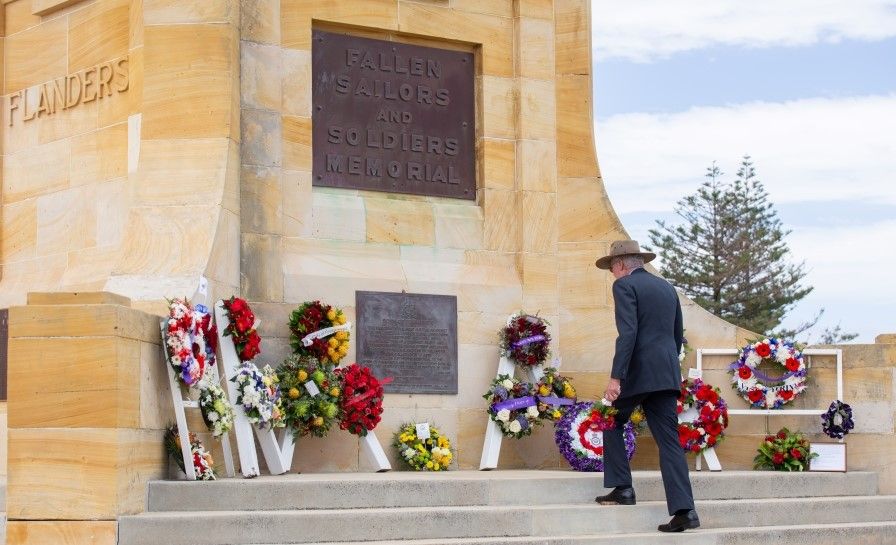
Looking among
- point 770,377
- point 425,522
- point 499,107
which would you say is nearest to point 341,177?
point 499,107

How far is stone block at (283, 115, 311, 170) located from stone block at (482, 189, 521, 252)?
64.6 inches

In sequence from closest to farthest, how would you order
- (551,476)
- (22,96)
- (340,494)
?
(340,494), (551,476), (22,96)

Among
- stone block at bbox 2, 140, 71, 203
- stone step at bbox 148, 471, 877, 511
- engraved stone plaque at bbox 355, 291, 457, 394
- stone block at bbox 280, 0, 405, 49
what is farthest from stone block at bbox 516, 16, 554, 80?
stone block at bbox 2, 140, 71, 203

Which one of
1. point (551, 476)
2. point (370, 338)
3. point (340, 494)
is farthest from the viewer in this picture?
point (370, 338)

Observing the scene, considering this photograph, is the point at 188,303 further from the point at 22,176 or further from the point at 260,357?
the point at 22,176

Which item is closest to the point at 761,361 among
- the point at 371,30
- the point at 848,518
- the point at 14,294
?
the point at 848,518

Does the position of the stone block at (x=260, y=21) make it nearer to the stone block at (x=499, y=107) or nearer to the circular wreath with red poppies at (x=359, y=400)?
the stone block at (x=499, y=107)

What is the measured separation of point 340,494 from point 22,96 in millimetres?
5199

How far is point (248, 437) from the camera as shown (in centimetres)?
1054

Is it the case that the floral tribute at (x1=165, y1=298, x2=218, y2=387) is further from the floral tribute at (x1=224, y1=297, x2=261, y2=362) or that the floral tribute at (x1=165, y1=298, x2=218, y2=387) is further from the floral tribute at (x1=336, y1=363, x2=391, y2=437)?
the floral tribute at (x1=336, y1=363, x2=391, y2=437)

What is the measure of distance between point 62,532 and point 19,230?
434cm

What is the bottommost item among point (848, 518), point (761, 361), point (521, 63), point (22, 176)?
point (848, 518)

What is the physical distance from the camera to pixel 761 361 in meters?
12.5

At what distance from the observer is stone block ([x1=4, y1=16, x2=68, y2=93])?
12.7m
